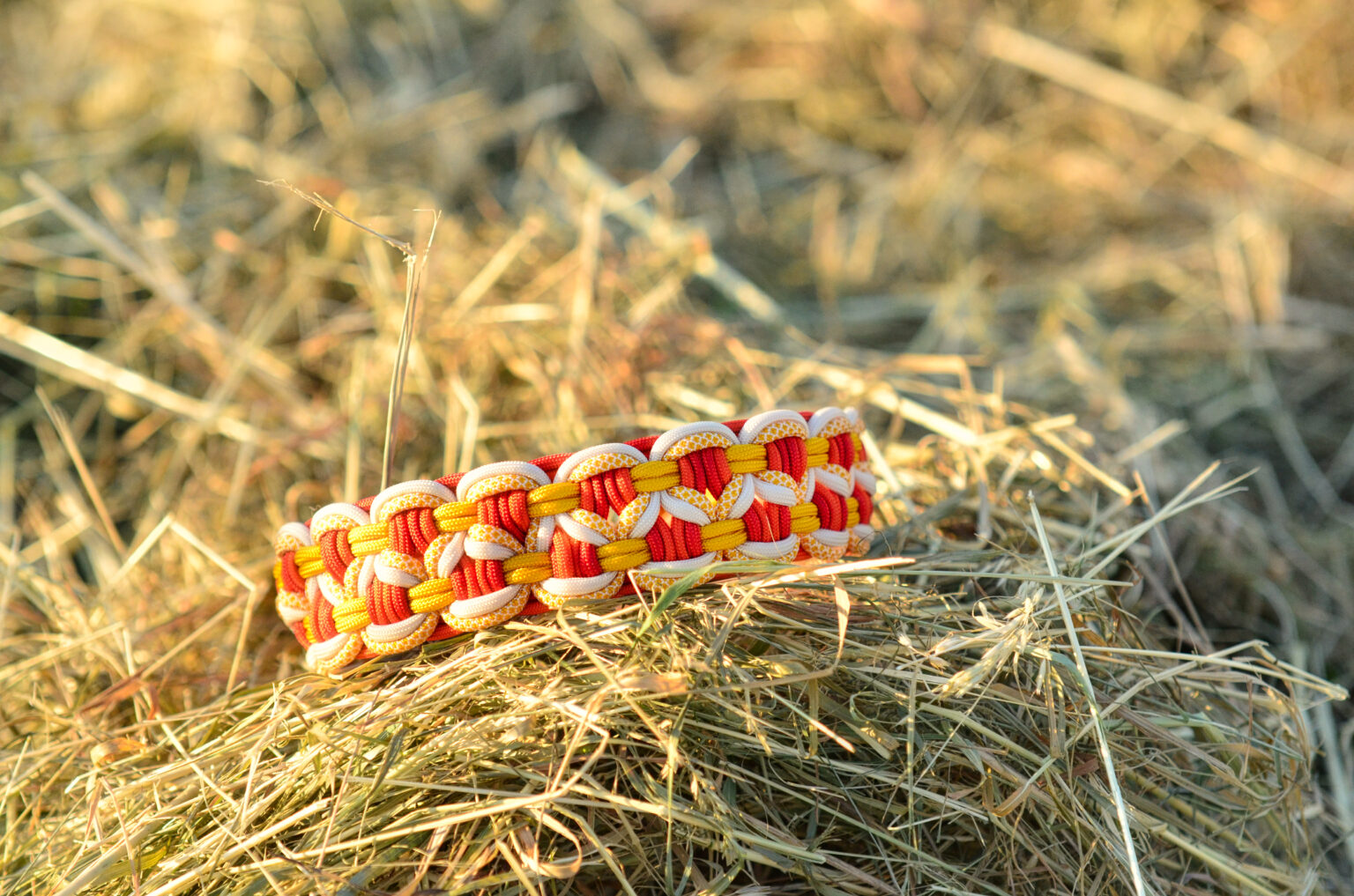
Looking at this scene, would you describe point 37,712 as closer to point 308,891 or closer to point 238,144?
point 308,891

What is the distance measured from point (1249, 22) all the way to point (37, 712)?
329 centimetres

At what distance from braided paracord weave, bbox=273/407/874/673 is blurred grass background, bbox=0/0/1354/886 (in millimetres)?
250

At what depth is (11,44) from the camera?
2.57 m

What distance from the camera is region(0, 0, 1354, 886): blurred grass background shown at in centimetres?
158

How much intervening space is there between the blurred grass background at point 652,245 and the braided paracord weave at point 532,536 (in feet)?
0.82

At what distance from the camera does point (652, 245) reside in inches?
81.9

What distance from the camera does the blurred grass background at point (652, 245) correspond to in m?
1.58

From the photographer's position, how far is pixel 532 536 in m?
0.99

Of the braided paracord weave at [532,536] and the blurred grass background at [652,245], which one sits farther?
the blurred grass background at [652,245]

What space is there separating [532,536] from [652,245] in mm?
1223

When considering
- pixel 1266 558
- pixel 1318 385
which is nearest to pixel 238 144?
pixel 1266 558

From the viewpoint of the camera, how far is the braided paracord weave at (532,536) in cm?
97

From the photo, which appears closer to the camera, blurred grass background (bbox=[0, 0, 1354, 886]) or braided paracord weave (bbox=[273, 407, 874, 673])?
braided paracord weave (bbox=[273, 407, 874, 673])

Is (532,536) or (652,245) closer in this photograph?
(532,536)
